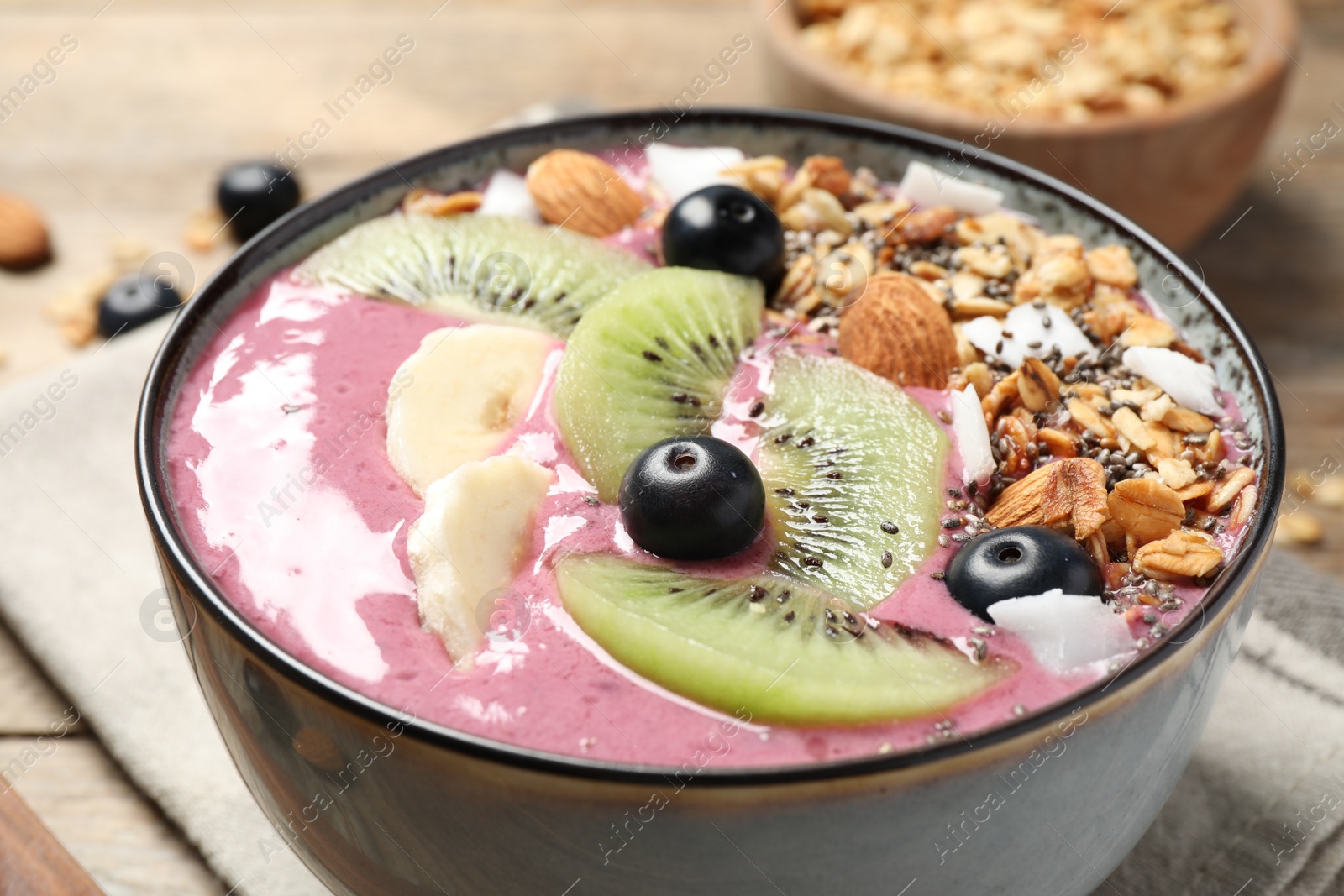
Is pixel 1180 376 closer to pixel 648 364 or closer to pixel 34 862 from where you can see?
pixel 648 364

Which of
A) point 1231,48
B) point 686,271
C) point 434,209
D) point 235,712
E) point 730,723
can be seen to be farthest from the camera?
point 1231,48

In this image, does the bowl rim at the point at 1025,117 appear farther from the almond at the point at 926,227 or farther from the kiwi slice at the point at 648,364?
the kiwi slice at the point at 648,364

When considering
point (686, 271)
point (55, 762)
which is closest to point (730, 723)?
point (686, 271)

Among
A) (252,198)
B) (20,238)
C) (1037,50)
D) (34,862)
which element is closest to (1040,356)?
(34,862)

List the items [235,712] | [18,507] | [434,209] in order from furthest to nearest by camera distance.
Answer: [18,507], [434,209], [235,712]

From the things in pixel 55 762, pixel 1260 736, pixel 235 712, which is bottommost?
pixel 55 762

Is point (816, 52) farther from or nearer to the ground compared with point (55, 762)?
farther from the ground

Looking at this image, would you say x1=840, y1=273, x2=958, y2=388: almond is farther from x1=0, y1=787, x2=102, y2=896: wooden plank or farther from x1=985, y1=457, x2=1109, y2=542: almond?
x1=0, y1=787, x2=102, y2=896: wooden plank

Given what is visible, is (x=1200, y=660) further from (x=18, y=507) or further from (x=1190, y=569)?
(x=18, y=507)
